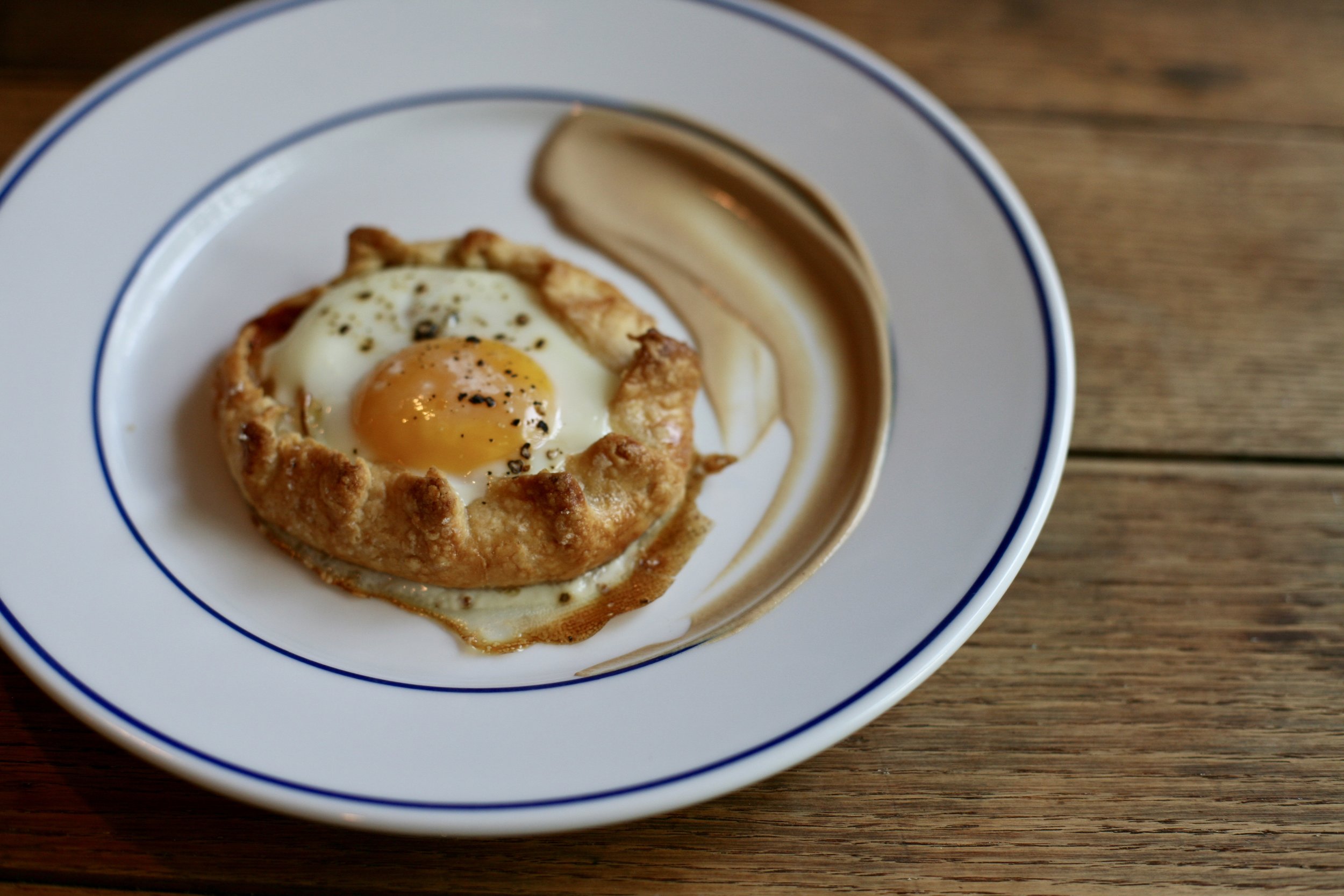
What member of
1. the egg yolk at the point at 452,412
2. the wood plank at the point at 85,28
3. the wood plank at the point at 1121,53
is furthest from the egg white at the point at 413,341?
the wood plank at the point at 1121,53

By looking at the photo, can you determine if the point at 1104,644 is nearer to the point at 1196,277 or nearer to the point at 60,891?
the point at 1196,277

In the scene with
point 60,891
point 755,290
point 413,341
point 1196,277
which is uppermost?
point 1196,277

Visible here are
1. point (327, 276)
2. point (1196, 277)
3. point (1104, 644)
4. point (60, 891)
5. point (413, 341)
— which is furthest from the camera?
point (1196, 277)

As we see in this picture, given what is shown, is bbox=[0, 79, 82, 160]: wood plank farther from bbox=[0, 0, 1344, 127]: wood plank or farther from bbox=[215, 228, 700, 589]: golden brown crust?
bbox=[215, 228, 700, 589]: golden brown crust

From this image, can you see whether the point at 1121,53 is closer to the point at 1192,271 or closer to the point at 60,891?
the point at 1192,271

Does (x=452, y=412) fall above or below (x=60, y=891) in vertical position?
above

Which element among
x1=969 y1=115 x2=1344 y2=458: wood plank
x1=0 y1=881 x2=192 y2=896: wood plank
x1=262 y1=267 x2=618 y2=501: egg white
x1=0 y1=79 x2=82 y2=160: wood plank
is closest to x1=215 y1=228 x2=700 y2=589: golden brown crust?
x1=262 y1=267 x2=618 y2=501: egg white

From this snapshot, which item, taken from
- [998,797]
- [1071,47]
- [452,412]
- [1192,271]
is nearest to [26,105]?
[452,412]

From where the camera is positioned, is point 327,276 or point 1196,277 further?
point 1196,277

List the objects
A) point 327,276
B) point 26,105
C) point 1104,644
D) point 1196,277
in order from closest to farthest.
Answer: point 1104,644
point 327,276
point 1196,277
point 26,105
